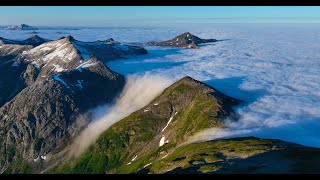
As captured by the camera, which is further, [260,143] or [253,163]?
[260,143]

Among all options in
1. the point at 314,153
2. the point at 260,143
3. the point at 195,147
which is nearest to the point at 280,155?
the point at 314,153
